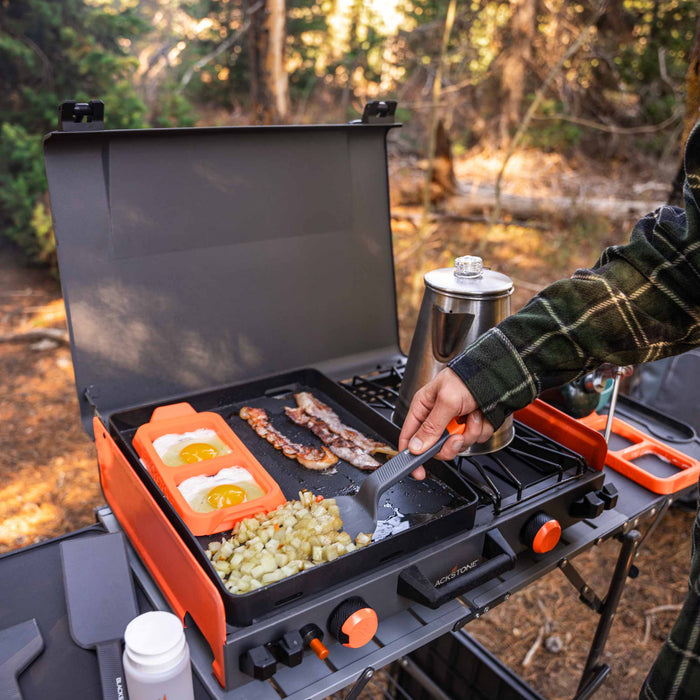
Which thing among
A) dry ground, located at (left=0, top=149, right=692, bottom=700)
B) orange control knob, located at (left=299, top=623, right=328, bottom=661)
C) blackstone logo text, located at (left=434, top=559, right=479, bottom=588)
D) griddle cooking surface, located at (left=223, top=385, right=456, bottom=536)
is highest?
griddle cooking surface, located at (left=223, top=385, right=456, bottom=536)

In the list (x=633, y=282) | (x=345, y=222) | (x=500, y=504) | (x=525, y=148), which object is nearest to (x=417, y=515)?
(x=500, y=504)

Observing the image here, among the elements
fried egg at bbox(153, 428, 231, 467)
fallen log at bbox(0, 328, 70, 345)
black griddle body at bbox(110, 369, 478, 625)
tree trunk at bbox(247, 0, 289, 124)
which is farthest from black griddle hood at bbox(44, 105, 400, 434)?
fallen log at bbox(0, 328, 70, 345)

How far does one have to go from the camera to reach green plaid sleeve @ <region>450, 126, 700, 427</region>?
47.8 inches

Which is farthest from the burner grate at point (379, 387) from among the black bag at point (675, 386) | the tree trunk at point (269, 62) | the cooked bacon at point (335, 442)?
the tree trunk at point (269, 62)

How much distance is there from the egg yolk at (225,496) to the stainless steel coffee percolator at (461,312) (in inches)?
21.8

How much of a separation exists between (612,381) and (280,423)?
1046 mm

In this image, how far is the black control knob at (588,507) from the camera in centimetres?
141

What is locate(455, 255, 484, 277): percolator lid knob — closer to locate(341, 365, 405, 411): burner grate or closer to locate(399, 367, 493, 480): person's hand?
locate(399, 367, 493, 480): person's hand

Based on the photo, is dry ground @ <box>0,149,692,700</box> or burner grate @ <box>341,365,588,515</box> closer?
burner grate @ <box>341,365,588,515</box>

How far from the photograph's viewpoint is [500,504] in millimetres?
1337

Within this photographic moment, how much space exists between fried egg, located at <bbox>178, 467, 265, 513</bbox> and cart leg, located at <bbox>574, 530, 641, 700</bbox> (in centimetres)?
106

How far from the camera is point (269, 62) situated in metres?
4.19

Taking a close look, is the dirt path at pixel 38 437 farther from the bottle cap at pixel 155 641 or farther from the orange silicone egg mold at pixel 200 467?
the bottle cap at pixel 155 641

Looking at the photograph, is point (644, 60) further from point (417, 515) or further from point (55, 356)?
point (417, 515)
